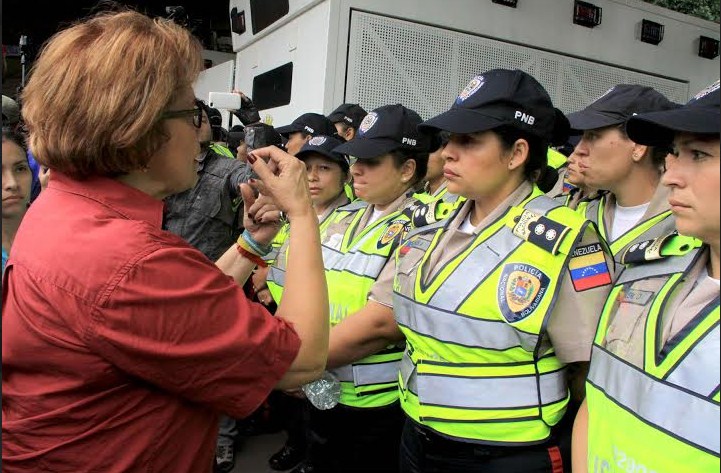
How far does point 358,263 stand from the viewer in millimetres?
2379

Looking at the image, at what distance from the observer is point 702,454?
1030 millimetres

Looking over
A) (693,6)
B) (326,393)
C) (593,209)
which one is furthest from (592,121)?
(693,6)

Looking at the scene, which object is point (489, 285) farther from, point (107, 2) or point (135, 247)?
point (107, 2)

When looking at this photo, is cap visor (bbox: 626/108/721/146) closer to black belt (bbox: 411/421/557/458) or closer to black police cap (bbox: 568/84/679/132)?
black belt (bbox: 411/421/557/458)

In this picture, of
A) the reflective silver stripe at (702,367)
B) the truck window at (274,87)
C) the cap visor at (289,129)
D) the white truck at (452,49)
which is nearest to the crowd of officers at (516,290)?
the reflective silver stripe at (702,367)

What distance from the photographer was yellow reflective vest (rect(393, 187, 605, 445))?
1562 millimetres

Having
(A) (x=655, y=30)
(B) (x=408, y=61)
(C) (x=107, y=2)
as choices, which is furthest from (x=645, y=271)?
(A) (x=655, y=30)

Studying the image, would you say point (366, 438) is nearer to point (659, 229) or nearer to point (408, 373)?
point (408, 373)

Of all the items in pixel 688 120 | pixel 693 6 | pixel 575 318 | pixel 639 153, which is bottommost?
pixel 575 318

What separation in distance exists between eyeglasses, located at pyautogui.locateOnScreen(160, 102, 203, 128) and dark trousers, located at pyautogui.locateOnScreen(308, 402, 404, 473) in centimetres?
143

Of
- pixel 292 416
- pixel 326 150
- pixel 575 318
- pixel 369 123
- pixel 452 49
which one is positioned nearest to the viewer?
pixel 575 318

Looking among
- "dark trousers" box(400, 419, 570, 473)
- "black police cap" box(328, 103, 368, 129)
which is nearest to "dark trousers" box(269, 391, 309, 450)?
"dark trousers" box(400, 419, 570, 473)

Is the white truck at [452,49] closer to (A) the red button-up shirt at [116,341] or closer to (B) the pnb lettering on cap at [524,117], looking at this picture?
(B) the pnb lettering on cap at [524,117]

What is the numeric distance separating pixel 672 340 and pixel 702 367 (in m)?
0.08
